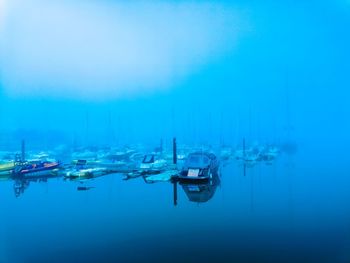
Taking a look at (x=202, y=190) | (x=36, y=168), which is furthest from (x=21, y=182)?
(x=202, y=190)

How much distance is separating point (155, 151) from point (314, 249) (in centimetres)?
134

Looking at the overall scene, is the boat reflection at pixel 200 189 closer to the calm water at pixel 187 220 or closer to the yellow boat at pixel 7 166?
the calm water at pixel 187 220

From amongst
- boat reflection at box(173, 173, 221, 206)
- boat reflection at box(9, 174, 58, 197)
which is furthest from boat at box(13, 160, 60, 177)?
boat reflection at box(173, 173, 221, 206)

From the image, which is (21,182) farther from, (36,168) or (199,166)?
(199,166)

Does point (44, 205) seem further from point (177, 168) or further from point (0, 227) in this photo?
point (177, 168)

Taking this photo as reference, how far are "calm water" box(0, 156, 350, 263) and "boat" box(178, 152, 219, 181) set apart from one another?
10cm

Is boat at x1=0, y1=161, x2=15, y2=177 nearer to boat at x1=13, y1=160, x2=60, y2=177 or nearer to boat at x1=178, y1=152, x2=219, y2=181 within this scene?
boat at x1=13, y1=160, x2=60, y2=177

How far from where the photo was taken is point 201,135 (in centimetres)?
246

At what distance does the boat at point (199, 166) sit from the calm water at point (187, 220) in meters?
0.10

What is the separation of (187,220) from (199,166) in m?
0.44

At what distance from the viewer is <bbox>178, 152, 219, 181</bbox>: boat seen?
95.8 inches

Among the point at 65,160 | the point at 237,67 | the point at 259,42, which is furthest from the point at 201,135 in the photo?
the point at 65,160

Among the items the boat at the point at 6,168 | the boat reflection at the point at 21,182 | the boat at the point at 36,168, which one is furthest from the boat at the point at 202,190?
the boat at the point at 6,168

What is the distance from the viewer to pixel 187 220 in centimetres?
228
